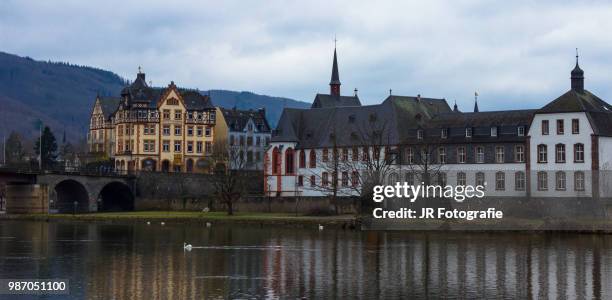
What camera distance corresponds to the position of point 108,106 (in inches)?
6737

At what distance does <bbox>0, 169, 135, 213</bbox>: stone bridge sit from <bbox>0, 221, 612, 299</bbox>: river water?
40.9 meters

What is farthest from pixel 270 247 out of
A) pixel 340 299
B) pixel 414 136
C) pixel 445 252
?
pixel 414 136

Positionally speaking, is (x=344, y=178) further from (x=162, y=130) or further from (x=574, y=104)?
(x=162, y=130)

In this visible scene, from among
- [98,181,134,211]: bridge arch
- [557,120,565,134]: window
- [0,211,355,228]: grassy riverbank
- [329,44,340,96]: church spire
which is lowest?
[0,211,355,228]: grassy riverbank

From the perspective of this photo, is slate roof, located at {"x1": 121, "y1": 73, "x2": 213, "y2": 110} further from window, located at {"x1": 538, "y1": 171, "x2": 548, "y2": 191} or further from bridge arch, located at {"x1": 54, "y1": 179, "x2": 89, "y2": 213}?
window, located at {"x1": 538, "y1": 171, "x2": 548, "y2": 191}

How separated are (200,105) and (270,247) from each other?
95179 millimetres

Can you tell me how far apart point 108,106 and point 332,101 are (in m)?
38.7

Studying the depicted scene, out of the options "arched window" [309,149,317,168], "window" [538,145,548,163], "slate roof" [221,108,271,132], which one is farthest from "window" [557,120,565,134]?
"slate roof" [221,108,271,132]

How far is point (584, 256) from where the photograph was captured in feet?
193

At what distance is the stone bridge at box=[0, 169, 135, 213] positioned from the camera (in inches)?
4860

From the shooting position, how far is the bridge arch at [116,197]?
133875 millimetres

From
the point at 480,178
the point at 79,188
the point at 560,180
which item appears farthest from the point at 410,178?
the point at 79,188

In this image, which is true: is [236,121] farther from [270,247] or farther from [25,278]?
[25,278]

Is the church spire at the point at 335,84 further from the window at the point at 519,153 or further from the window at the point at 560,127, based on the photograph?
the window at the point at 560,127
